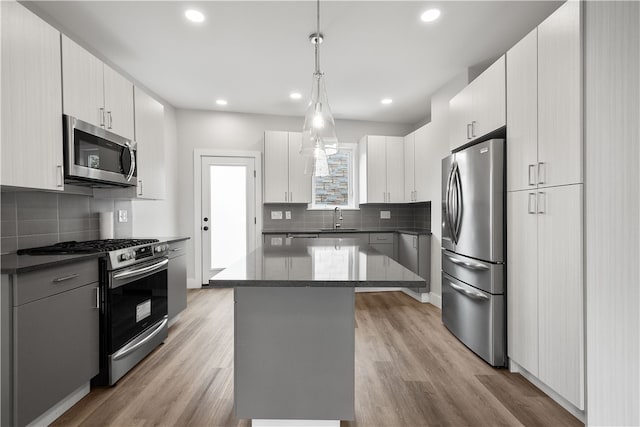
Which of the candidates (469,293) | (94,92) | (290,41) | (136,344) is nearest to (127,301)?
(136,344)

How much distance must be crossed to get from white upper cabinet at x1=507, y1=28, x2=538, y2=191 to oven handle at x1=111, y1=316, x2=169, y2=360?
3.02 metres

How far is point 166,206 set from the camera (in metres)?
4.26

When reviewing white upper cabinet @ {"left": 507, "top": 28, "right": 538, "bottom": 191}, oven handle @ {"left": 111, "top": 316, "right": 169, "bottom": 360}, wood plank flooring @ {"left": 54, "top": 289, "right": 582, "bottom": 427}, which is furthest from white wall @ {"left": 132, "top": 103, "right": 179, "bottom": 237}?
white upper cabinet @ {"left": 507, "top": 28, "right": 538, "bottom": 191}

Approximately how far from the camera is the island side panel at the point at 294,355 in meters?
1.54

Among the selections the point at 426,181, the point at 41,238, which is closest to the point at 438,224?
the point at 426,181

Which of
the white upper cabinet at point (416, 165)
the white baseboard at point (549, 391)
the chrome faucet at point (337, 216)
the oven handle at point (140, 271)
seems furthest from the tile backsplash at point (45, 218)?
the white upper cabinet at point (416, 165)

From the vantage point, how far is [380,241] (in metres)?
4.44

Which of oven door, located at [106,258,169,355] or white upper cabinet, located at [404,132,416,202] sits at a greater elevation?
white upper cabinet, located at [404,132,416,202]

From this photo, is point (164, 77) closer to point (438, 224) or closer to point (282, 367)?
point (282, 367)

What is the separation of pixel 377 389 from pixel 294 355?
0.83m

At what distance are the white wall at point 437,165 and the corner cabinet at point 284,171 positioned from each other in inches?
69.2

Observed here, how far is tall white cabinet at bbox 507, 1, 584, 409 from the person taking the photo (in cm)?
166

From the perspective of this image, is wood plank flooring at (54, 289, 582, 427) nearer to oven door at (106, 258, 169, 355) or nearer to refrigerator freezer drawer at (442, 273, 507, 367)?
refrigerator freezer drawer at (442, 273, 507, 367)

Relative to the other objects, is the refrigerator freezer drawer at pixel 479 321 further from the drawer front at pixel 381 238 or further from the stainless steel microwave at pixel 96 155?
the stainless steel microwave at pixel 96 155
